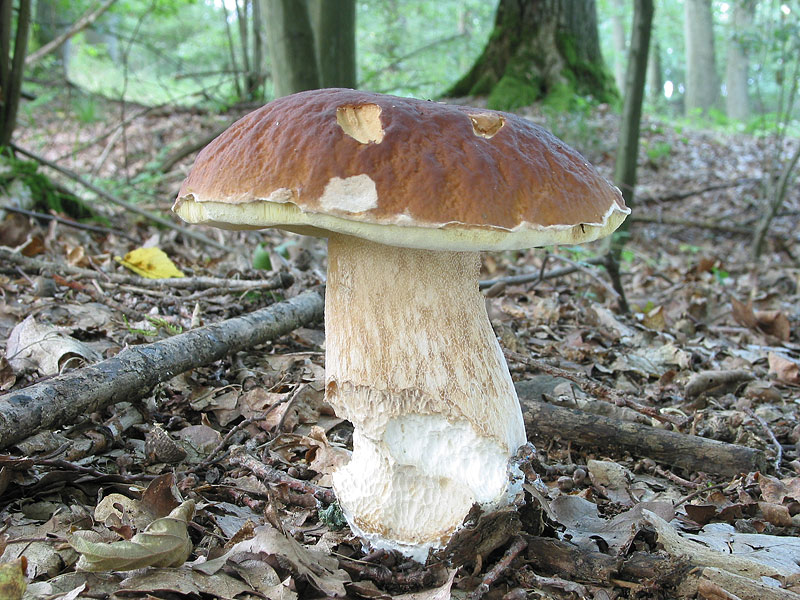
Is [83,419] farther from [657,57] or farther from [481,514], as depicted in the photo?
[657,57]

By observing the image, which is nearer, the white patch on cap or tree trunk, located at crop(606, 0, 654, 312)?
the white patch on cap

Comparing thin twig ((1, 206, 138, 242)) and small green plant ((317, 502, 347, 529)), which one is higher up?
thin twig ((1, 206, 138, 242))

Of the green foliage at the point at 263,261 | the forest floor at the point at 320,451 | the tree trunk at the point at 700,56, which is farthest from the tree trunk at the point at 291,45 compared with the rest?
the tree trunk at the point at 700,56

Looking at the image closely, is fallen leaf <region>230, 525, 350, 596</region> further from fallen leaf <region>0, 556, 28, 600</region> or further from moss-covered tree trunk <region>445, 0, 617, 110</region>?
moss-covered tree trunk <region>445, 0, 617, 110</region>

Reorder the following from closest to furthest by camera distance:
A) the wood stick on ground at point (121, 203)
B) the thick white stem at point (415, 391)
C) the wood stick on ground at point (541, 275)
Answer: the thick white stem at point (415, 391), the wood stick on ground at point (541, 275), the wood stick on ground at point (121, 203)

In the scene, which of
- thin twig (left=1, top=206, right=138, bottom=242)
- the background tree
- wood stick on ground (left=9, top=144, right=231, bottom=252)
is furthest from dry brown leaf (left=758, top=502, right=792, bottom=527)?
the background tree

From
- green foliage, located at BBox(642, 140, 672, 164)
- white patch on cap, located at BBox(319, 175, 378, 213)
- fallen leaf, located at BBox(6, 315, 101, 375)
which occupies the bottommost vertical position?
fallen leaf, located at BBox(6, 315, 101, 375)

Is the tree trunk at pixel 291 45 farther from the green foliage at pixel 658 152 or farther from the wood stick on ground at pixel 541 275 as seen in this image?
the green foliage at pixel 658 152
